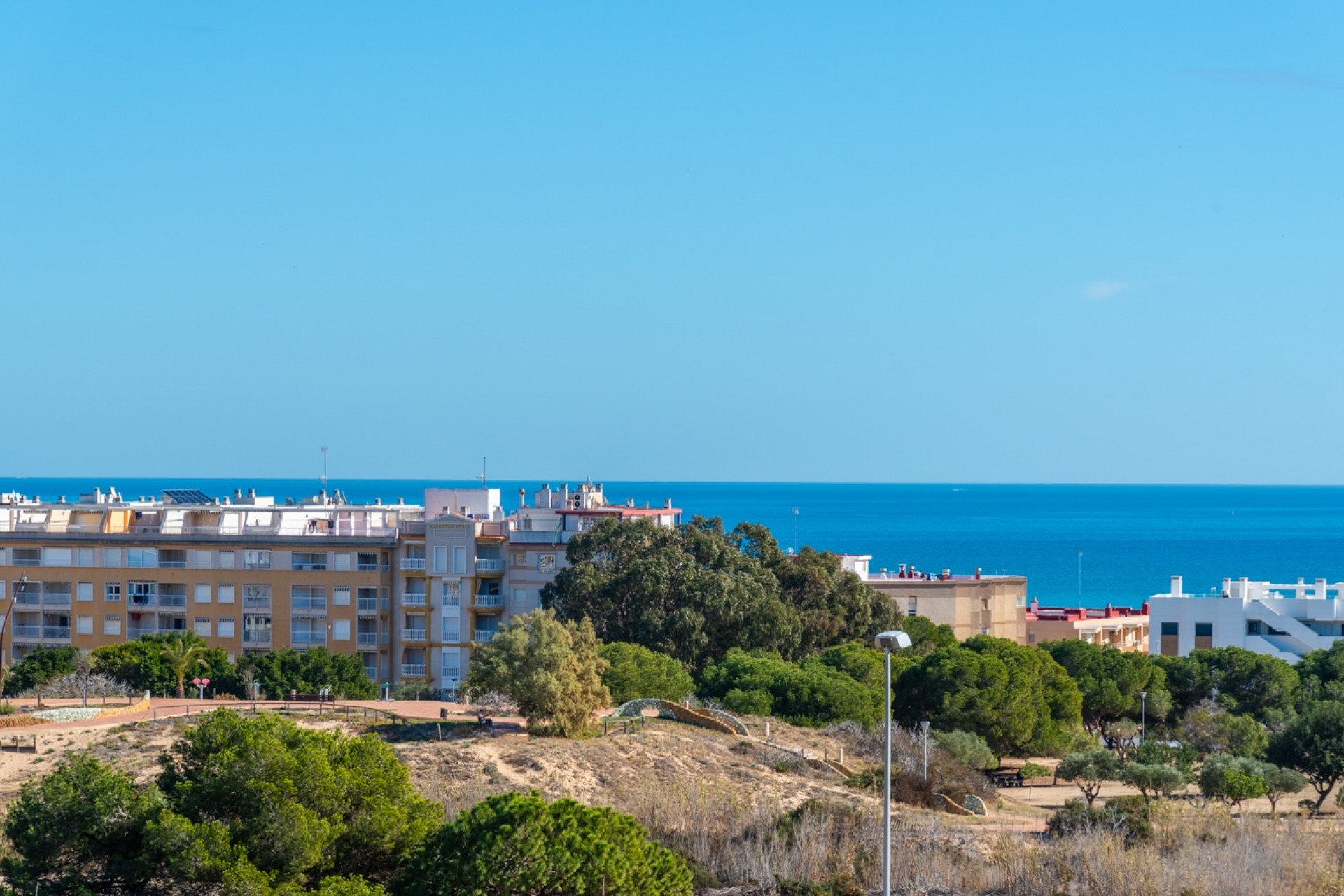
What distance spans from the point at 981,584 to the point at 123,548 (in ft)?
132

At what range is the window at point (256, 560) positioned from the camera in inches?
2916

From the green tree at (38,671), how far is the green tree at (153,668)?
59.3 inches

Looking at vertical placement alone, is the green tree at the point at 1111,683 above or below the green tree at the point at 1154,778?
above

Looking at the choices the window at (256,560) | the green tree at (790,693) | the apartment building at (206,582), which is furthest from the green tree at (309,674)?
the green tree at (790,693)

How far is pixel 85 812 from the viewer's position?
77.2ft

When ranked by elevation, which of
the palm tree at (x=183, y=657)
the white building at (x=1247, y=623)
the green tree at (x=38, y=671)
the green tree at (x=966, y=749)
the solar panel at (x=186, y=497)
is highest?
the solar panel at (x=186, y=497)

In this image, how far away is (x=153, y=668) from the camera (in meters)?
58.3

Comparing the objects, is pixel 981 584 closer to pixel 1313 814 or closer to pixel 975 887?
pixel 1313 814

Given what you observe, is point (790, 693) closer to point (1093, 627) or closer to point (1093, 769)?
point (1093, 769)

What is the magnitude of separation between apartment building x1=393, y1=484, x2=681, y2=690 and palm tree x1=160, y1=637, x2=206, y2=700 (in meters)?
11.4

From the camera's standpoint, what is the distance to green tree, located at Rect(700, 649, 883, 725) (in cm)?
4969

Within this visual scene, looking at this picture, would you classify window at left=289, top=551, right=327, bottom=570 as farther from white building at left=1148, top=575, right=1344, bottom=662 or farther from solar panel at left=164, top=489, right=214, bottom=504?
white building at left=1148, top=575, right=1344, bottom=662

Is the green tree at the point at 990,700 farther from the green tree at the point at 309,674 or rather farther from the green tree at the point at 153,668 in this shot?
the green tree at the point at 153,668

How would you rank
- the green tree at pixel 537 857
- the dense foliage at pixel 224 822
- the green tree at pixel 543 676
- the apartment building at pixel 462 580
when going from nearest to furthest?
the green tree at pixel 537 857 → the dense foliage at pixel 224 822 → the green tree at pixel 543 676 → the apartment building at pixel 462 580
